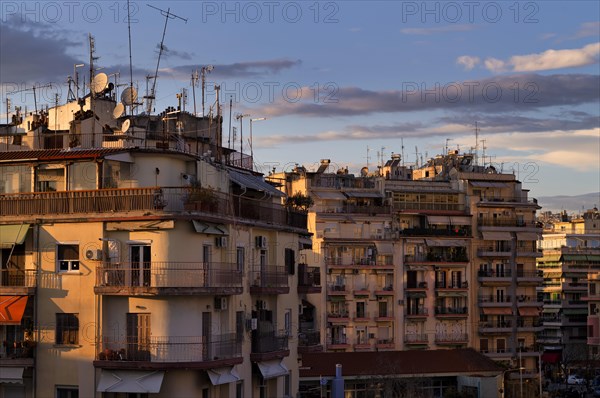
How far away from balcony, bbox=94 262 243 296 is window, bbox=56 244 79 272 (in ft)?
4.57

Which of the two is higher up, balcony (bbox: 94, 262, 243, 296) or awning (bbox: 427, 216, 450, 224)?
awning (bbox: 427, 216, 450, 224)

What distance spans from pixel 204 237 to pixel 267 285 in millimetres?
7356

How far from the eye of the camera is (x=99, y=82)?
55.9 metres

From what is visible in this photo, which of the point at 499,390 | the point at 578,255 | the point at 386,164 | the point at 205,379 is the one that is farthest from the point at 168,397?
the point at 578,255

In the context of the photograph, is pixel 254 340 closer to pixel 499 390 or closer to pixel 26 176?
pixel 26 176

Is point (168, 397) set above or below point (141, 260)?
below

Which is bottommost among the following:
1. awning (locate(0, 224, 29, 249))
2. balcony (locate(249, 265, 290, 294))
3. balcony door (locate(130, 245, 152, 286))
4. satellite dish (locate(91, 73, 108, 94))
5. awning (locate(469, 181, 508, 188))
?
balcony (locate(249, 265, 290, 294))

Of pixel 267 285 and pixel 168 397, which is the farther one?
→ pixel 267 285

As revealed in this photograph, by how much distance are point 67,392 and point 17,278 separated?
5.17m

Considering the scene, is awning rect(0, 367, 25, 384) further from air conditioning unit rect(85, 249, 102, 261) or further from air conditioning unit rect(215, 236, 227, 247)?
air conditioning unit rect(215, 236, 227, 247)

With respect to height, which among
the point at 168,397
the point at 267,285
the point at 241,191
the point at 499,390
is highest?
the point at 241,191

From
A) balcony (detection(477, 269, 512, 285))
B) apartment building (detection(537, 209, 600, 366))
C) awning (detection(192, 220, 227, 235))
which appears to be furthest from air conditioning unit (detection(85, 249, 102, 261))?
apartment building (detection(537, 209, 600, 366))

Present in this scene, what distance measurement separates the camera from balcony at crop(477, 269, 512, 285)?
4240 inches

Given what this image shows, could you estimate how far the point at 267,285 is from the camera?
5522 cm
